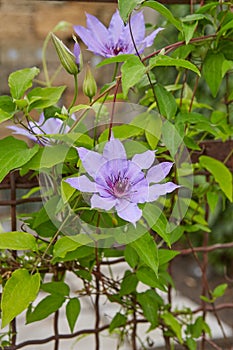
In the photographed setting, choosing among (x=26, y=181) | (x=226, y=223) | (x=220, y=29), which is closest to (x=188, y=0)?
(x=220, y=29)

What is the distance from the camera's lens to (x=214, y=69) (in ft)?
2.74

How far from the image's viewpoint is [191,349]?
→ 973 mm

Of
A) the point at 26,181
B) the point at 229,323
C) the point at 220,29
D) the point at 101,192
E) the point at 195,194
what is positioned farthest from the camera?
the point at 229,323

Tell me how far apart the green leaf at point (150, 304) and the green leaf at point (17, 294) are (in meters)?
0.23

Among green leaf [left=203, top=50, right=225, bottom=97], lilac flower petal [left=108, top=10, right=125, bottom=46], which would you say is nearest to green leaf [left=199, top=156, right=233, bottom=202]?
green leaf [left=203, top=50, right=225, bottom=97]

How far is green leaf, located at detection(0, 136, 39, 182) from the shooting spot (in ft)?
2.31

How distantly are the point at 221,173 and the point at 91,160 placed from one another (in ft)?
1.04

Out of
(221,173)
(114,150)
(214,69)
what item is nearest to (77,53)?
(114,150)

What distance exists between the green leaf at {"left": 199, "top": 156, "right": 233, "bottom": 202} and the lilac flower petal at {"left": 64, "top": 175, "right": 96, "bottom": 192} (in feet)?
1.04

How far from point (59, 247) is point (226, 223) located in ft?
7.74

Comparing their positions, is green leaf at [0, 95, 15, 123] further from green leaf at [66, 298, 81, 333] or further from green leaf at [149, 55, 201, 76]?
green leaf at [66, 298, 81, 333]

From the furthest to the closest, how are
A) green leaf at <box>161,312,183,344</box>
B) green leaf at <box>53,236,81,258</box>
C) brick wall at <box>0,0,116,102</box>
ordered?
brick wall at <box>0,0,116,102</box>
green leaf at <box>161,312,183,344</box>
green leaf at <box>53,236,81,258</box>

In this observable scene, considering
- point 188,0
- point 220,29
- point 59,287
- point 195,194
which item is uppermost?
point 188,0

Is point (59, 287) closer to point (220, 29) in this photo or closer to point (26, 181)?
point (26, 181)
